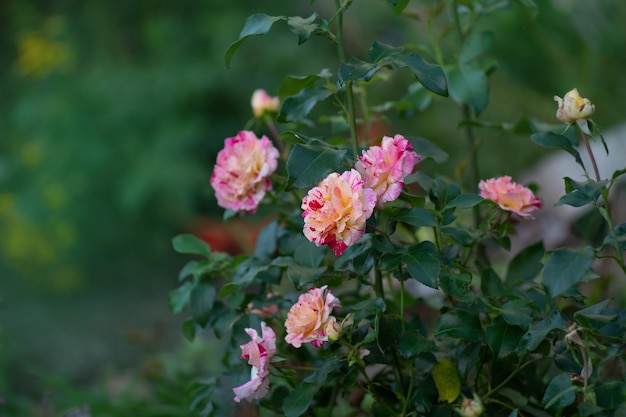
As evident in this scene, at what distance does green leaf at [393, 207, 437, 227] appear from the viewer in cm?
82

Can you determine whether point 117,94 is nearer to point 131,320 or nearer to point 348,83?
point 131,320

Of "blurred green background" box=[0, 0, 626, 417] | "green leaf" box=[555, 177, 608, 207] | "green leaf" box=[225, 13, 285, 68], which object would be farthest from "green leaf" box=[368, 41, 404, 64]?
"blurred green background" box=[0, 0, 626, 417]

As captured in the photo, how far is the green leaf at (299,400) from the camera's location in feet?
2.82

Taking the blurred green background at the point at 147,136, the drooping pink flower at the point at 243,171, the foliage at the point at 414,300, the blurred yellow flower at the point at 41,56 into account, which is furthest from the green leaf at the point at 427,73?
the blurred yellow flower at the point at 41,56

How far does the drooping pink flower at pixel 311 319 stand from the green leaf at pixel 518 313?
18 cm

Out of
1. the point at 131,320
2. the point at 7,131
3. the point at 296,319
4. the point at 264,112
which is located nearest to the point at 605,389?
the point at 296,319

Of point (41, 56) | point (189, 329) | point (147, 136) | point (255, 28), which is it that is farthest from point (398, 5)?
point (41, 56)

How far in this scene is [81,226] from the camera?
3402mm

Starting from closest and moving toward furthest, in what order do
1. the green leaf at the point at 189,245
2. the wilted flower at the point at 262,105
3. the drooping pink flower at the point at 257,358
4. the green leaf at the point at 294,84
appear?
the drooping pink flower at the point at 257,358 → the green leaf at the point at 294,84 → the green leaf at the point at 189,245 → the wilted flower at the point at 262,105

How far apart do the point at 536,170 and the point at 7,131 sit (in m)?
2.74

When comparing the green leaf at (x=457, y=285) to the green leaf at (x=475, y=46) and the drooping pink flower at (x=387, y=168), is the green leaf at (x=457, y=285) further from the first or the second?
the green leaf at (x=475, y=46)

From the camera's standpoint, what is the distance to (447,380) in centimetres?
91

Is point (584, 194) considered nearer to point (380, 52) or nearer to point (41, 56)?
point (380, 52)

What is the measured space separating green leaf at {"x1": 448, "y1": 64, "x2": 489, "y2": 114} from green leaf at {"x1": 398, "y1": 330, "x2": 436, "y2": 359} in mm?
361
